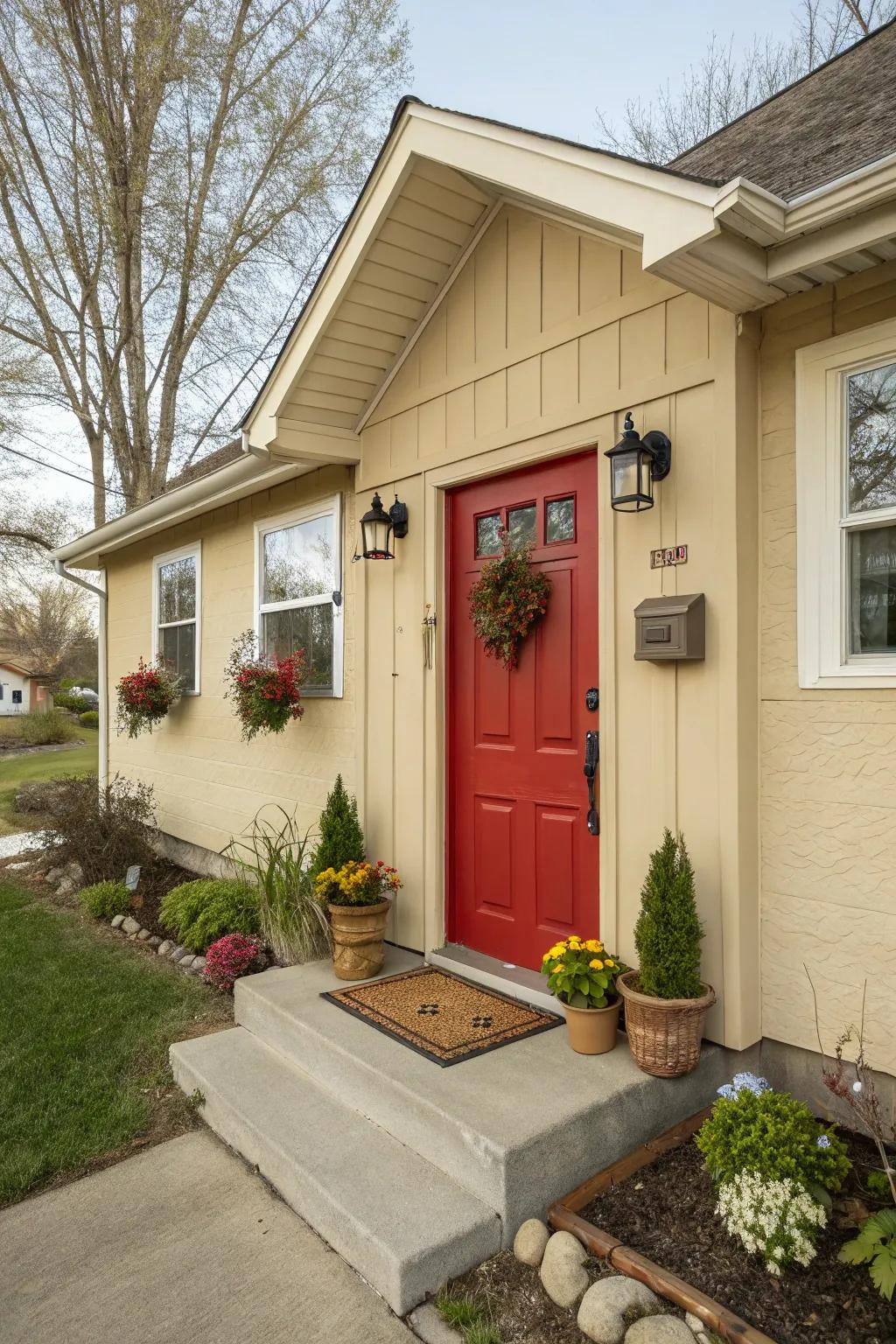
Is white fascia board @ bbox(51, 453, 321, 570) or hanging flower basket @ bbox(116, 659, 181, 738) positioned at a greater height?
white fascia board @ bbox(51, 453, 321, 570)

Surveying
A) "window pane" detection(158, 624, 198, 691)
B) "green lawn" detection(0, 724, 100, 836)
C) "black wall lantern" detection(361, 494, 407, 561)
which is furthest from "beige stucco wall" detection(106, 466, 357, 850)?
"green lawn" detection(0, 724, 100, 836)

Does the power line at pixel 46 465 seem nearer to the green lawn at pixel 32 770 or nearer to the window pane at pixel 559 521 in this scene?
the green lawn at pixel 32 770

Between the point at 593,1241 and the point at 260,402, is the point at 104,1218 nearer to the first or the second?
the point at 593,1241

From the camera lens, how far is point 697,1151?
2.71m

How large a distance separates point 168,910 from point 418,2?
13.5 metres

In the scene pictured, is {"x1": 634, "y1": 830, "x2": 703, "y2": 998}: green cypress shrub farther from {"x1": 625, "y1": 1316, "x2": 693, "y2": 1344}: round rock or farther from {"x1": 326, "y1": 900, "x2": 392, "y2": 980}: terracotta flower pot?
{"x1": 326, "y1": 900, "x2": 392, "y2": 980}: terracotta flower pot

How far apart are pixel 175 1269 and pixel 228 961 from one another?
2.20 m

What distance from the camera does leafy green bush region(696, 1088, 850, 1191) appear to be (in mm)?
2246

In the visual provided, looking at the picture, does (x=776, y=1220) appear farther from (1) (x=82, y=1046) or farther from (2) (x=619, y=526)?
(1) (x=82, y=1046)

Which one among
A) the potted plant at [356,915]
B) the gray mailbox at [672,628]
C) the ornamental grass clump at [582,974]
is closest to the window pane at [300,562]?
the potted plant at [356,915]

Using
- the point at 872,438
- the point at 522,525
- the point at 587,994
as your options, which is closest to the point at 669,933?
the point at 587,994

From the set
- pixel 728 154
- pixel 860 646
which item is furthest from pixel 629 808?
pixel 728 154

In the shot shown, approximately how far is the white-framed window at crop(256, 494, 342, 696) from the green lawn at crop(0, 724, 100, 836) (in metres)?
6.65

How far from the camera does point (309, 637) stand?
5375mm
